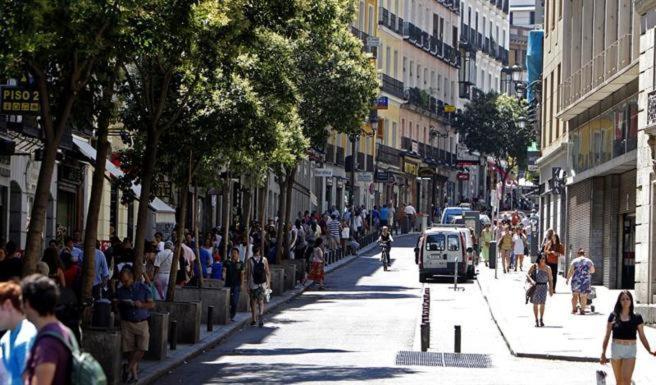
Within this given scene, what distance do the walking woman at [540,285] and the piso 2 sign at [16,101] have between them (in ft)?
33.1

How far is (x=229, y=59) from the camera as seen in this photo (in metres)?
23.8

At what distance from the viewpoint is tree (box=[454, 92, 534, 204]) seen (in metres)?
110

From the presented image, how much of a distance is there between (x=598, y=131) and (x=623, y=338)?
26.8 metres

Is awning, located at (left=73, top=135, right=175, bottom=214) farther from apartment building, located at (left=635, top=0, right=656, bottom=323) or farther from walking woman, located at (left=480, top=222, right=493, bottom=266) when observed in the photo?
walking woman, located at (left=480, top=222, right=493, bottom=266)

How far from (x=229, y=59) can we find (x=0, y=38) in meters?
6.44

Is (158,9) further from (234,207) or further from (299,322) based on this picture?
(234,207)

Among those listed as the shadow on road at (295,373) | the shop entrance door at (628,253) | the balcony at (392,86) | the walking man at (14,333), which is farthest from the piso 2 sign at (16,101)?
the balcony at (392,86)

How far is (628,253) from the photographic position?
145ft

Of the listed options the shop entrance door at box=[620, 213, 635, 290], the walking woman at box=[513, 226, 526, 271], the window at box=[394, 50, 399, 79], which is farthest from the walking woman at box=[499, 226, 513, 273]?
the window at box=[394, 50, 399, 79]

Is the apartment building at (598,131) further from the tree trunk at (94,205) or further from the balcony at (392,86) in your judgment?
the balcony at (392,86)

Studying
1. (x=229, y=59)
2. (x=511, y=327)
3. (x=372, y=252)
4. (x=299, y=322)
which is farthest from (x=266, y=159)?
(x=372, y=252)

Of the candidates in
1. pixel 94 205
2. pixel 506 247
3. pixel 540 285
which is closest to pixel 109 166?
pixel 540 285

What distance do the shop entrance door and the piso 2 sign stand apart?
64.4 feet

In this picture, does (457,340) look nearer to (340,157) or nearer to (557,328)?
(557,328)
